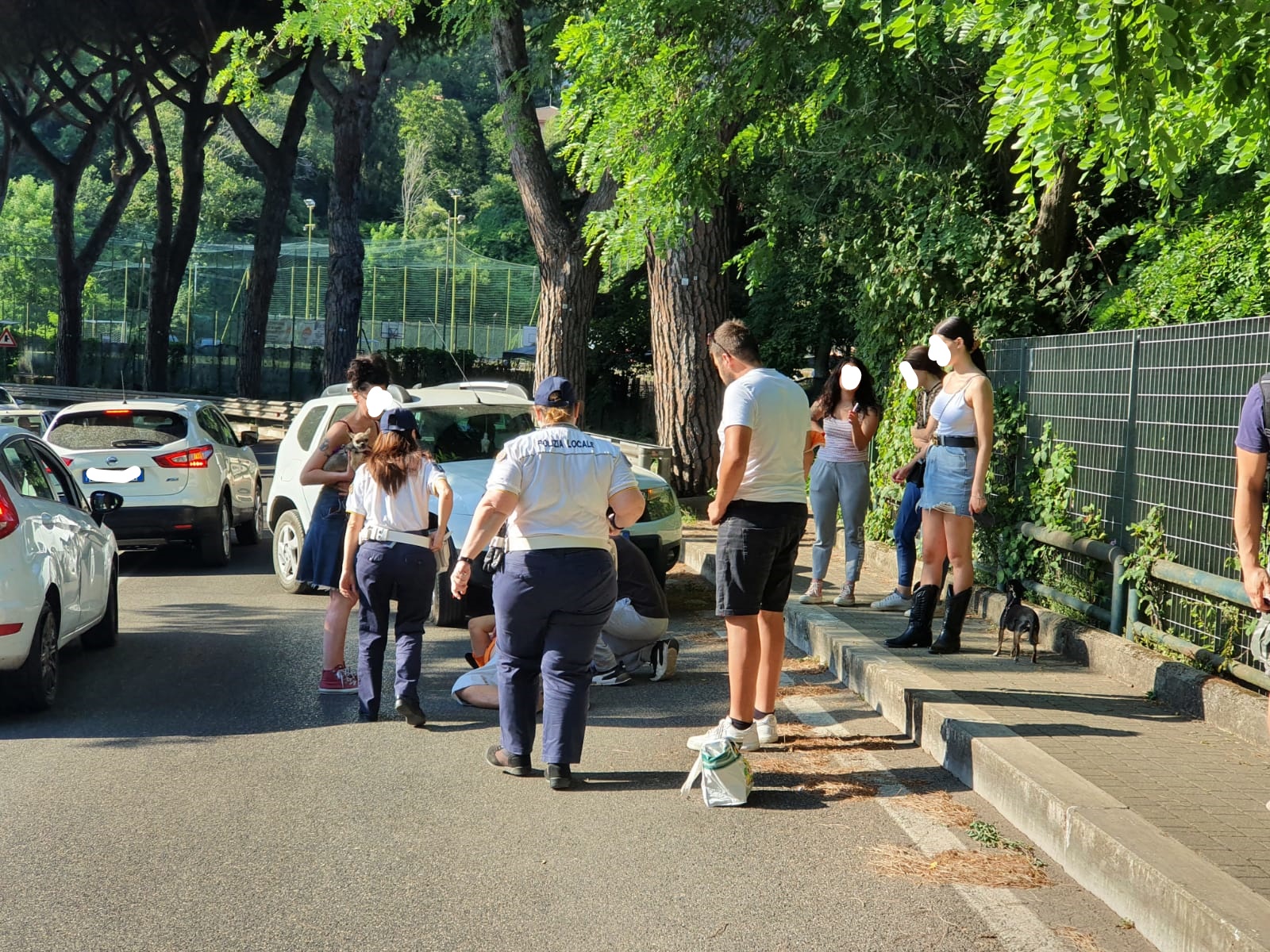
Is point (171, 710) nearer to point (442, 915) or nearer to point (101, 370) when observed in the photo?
point (442, 915)

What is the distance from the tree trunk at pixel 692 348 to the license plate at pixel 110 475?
242 inches

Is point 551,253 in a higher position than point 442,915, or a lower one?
higher

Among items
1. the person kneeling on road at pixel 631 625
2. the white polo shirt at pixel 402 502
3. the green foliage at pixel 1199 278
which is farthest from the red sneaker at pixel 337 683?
the green foliage at pixel 1199 278

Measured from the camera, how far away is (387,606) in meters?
7.38

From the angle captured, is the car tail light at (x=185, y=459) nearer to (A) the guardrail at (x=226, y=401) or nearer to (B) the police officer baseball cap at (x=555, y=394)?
(B) the police officer baseball cap at (x=555, y=394)

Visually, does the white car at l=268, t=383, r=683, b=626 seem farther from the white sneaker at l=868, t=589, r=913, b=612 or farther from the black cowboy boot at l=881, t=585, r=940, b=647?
the black cowboy boot at l=881, t=585, r=940, b=647

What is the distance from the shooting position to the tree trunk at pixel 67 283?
133 feet

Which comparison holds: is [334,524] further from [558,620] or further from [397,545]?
[558,620]

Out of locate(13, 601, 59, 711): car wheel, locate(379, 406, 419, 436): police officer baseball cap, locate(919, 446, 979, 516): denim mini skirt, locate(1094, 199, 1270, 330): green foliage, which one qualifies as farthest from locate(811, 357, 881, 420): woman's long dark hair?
locate(13, 601, 59, 711): car wheel

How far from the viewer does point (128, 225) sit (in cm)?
8450

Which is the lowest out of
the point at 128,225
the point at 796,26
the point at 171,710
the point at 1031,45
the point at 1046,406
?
the point at 171,710

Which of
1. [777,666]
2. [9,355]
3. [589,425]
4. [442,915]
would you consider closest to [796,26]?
[777,666]

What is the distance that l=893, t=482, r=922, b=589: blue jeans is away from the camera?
10133 millimetres

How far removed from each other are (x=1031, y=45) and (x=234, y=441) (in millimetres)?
11021
